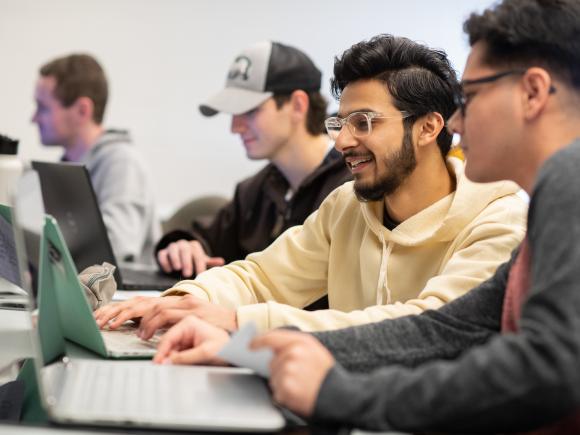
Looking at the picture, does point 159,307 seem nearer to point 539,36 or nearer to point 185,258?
point 539,36

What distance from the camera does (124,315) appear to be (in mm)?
1519

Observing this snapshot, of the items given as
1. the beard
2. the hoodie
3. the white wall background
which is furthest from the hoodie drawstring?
the white wall background

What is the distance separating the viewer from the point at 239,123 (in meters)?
3.15

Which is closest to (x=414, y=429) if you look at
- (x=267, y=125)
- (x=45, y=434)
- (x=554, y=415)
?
(x=554, y=415)

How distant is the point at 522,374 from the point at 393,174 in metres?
0.92

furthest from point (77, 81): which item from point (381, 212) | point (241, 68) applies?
point (381, 212)

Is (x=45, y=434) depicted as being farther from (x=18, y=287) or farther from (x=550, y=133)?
(x=18, y=287)

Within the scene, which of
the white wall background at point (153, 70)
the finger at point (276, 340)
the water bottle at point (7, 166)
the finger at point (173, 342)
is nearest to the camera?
the finger at point (276, 340)

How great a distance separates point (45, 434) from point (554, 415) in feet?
1.71

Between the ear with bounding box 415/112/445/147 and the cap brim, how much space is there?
1.34 metres

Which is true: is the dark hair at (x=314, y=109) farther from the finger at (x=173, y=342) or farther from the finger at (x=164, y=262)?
the finger at (x=173, y=342)

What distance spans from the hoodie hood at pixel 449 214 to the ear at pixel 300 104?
1360 mm

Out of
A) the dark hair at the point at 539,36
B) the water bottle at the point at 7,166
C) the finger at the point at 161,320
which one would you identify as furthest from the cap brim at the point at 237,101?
the dark hair at the point at 539,36

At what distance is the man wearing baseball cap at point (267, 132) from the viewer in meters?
2.99
